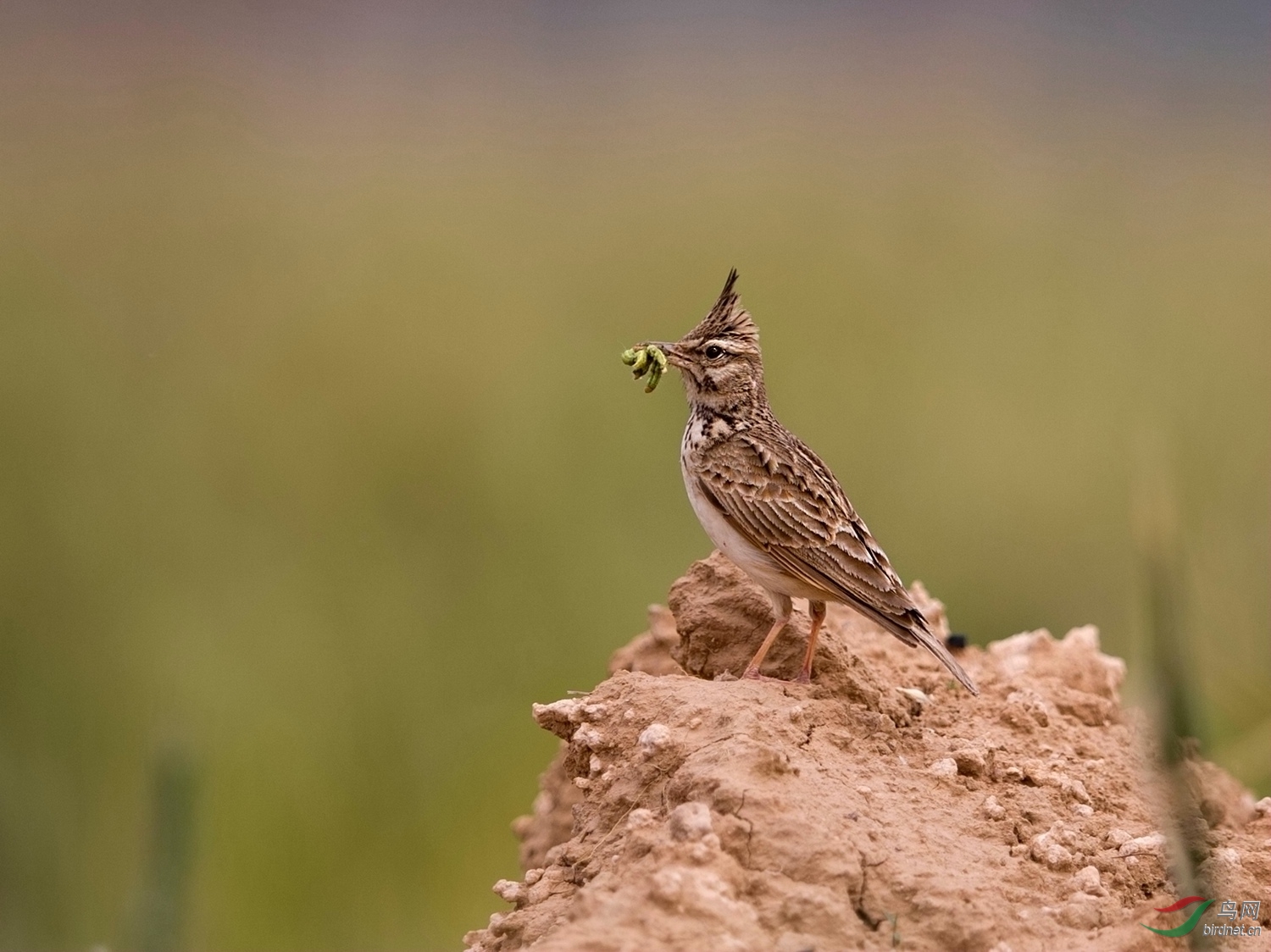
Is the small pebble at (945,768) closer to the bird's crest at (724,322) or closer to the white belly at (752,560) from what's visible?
the white belly at (752,560)

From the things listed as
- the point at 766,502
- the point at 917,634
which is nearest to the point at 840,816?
the point at 917,634

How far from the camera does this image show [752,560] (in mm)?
5645

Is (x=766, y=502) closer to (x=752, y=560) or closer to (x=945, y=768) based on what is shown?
(x=752, y=560)

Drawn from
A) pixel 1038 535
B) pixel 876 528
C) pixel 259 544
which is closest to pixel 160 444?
pixel 259 544

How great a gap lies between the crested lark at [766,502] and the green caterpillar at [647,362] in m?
0.08

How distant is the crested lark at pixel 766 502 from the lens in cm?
546

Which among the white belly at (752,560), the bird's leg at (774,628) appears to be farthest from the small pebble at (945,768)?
the white belly at (752,560)

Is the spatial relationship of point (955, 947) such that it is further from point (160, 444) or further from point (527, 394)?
point (160, 444)

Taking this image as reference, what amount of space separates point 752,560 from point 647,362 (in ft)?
3.84

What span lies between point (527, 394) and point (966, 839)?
7.38m


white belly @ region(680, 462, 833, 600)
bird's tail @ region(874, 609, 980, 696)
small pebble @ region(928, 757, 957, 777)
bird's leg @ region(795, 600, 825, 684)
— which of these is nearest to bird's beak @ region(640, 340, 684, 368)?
white belly @ region(680, 462, 833, 600)

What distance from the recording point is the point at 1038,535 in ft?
38.3

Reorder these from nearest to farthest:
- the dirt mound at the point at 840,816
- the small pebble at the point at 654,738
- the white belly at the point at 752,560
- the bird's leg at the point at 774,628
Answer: the dirt mound at the point at 840,816 < the small pebble at the point at 654,738 < the bird's leg at the point at 774,628 < the white belly at the point at 752,560

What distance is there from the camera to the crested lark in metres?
5.46
